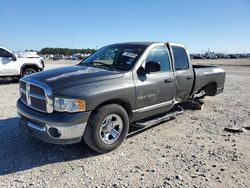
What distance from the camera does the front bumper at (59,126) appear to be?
3926mm

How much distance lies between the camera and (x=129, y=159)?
4.28m

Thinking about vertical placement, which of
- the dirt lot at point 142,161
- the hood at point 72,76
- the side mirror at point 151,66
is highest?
the side mirror at point 151,66

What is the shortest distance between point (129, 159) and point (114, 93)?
1093 millimetres

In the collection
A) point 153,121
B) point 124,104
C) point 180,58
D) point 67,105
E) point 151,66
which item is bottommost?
point 153,121

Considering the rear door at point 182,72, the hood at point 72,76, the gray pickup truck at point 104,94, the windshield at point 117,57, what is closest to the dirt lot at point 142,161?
the gray pickup truck at point 104,94

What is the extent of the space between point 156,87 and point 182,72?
1.16 metres

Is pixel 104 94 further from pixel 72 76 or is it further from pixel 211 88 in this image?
pixel 211 88

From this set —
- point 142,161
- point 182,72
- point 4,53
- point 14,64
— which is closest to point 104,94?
point 142,161

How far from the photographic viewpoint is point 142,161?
4203 millimetres

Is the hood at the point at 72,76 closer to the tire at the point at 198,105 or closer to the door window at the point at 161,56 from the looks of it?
the door window at the point at 161,56

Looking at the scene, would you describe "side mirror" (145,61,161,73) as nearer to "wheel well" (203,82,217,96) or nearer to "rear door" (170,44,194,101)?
"rear door" (170,44,194,101)

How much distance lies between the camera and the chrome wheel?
442cm

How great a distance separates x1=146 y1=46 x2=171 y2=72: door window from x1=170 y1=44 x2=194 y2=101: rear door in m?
0.25

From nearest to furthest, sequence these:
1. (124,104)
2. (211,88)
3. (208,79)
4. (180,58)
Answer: (124,104) → (180,58) → (208,79) → (211,88)
